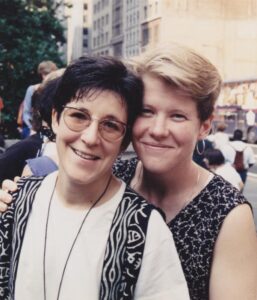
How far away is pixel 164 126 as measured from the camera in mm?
1771

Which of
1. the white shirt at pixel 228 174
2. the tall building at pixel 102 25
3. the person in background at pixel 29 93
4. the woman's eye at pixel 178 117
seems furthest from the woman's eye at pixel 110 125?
the tall building at pixel 102 25

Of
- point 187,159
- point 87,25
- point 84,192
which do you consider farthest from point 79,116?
point 87,25

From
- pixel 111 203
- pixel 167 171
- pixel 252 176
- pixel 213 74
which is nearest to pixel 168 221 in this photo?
pixel 167 171

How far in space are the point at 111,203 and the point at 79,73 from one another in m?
0.36

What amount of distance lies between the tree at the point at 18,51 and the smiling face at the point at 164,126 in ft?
36.8

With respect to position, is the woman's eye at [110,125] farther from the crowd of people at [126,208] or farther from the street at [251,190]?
the street at [251,190]

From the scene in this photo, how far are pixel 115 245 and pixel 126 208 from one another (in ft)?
0.34

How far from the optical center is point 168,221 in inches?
75.5

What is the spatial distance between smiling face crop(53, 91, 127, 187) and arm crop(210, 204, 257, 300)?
1.41 ft

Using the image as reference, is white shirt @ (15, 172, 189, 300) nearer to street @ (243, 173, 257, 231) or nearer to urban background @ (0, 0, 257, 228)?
urban background @ (0, 0, 257, 228)

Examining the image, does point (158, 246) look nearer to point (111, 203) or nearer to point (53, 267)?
point (111, 203)

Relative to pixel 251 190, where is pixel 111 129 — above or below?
above

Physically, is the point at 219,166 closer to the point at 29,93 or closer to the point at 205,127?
the point at 29,93

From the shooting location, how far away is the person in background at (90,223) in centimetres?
153
